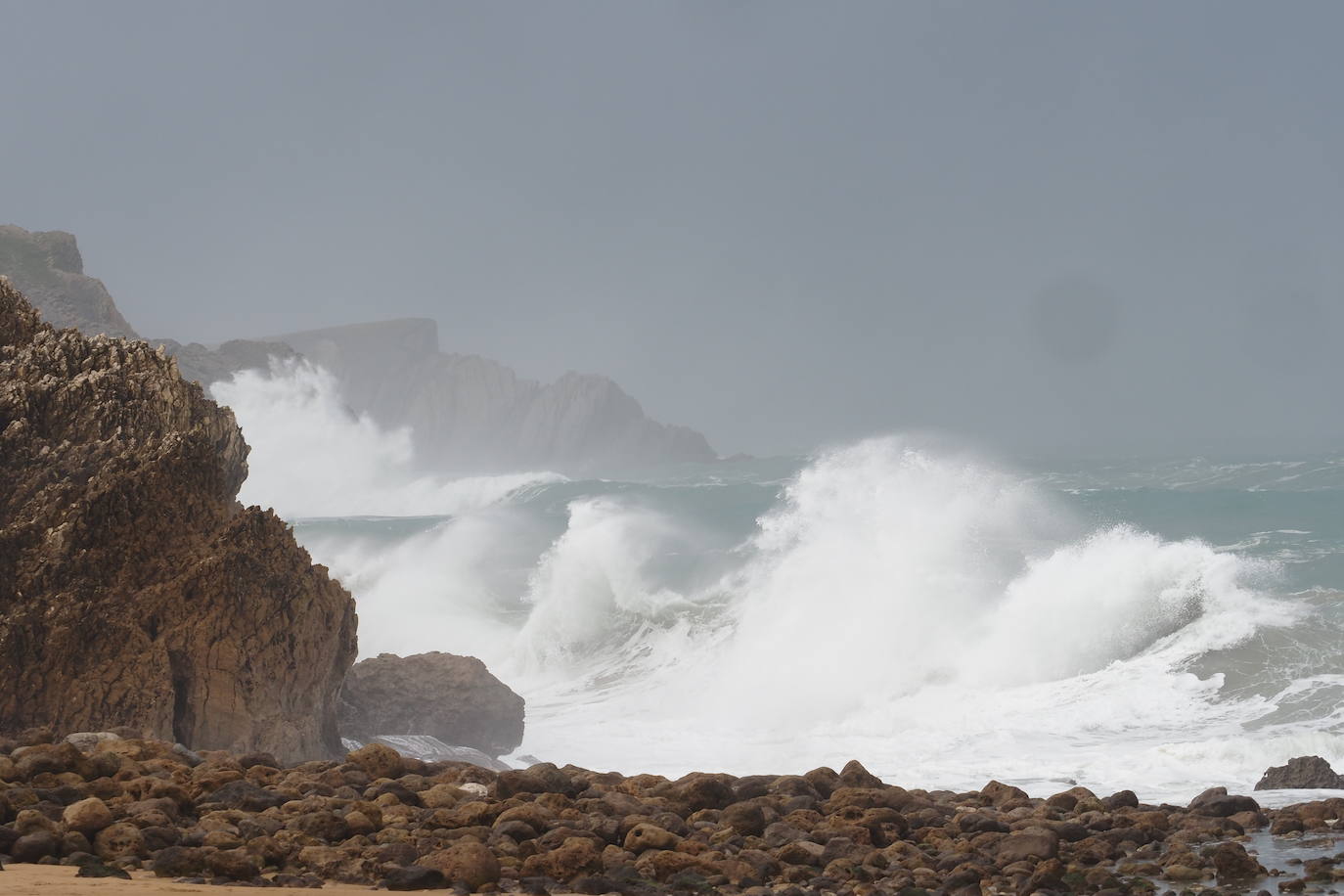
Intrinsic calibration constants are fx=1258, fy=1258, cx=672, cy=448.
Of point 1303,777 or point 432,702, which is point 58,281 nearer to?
point 432,702

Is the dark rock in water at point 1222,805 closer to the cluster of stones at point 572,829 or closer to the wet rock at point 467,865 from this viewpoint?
the cluster of stones at point 572,829

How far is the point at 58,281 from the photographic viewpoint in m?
Answer: 43.2

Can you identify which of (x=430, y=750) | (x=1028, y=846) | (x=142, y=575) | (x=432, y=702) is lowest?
(x=1028, y=846)

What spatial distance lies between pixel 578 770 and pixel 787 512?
64.7ft

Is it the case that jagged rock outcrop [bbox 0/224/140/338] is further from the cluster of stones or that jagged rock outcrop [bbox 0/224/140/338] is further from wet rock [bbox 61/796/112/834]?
wet rock [bbox 61/796/112/834]

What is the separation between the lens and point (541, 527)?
3791cm

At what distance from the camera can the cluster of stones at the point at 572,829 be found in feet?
18.7

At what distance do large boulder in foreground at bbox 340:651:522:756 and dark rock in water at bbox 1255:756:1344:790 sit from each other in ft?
25.7

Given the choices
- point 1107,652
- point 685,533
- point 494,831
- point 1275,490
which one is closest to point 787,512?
point 685,533

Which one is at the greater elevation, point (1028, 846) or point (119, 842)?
point (119, 842)

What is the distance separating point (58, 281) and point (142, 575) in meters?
38.0

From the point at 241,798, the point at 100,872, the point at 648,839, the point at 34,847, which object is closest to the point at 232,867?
the point at 100,872

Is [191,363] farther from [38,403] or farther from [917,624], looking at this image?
[38,403]

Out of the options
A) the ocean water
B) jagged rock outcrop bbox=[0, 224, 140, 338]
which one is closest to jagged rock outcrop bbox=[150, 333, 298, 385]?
jagged rock outcrop bbox=[0, 224, 140, 338]
